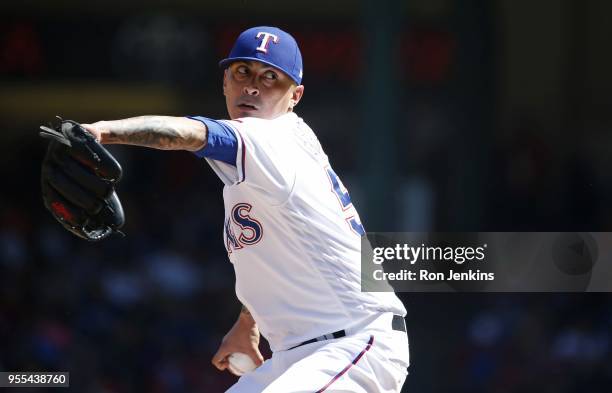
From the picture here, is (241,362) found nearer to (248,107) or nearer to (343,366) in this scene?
(343,366)

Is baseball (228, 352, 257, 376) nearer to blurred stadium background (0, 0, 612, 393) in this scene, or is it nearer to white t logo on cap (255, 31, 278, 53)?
white t logo on cap (255, 31, 278, 53)

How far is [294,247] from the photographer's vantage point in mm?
2439

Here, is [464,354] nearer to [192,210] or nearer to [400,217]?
[400,217]

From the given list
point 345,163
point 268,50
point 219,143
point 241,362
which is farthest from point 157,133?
point 345,163

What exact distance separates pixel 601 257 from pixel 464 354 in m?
Result: 0.94

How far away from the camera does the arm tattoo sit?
82.7 inches

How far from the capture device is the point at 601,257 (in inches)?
219

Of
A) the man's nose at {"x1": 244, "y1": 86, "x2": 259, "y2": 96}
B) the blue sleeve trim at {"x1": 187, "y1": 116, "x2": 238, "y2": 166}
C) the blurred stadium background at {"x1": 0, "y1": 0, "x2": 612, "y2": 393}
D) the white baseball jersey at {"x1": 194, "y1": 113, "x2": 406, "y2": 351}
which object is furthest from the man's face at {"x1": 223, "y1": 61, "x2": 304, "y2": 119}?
the blurred stadium background at {"x1": 0, "y1": 0, "x2": 612, "y2": 393}

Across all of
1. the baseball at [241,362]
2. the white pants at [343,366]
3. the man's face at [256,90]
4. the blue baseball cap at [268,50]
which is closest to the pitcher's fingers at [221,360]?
the baseball at [241,362]

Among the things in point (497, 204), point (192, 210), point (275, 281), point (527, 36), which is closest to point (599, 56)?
point (527, 36)

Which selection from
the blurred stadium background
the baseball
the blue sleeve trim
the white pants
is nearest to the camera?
the blue sleeve trim

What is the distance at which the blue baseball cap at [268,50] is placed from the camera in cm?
268

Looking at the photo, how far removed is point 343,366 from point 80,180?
2.38ft

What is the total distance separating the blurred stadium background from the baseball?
9.71 ft
